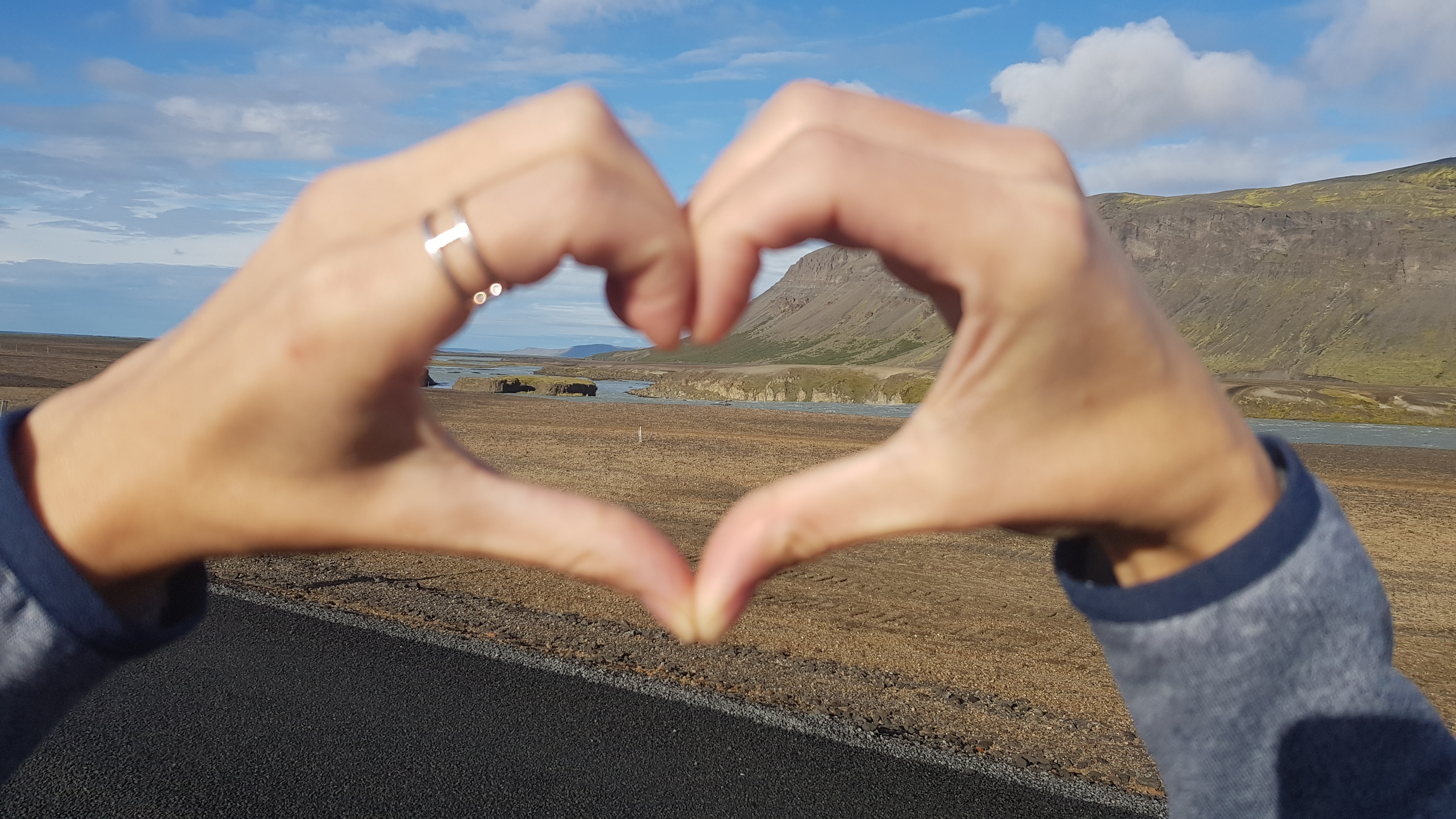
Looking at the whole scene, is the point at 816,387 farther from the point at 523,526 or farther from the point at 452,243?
the point at 452,243

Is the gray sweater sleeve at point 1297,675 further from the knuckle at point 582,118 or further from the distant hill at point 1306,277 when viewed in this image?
the distant hill at point 1306,277

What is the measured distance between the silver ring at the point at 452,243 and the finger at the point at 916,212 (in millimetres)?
240

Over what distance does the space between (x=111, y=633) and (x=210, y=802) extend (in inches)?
164

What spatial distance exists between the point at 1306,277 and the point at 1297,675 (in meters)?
164

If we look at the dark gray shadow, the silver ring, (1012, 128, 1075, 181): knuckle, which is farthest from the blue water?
the silver ring

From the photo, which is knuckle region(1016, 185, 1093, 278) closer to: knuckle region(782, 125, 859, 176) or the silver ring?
knuckle region(782, 125, 859, 176)

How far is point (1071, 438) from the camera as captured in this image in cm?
93

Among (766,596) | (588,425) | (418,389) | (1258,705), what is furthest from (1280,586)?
(588,425)

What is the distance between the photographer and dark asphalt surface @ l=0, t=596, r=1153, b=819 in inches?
176

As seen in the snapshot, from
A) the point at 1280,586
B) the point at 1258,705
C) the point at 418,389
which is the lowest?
the point at 1258,705

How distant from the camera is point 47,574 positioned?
96cm

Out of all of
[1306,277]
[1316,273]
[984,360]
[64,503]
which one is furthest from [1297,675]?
[1316,273]

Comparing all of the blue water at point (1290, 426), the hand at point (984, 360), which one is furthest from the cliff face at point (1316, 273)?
the hand at point (984, 360)

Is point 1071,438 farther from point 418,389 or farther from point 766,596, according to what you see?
point 766,596
